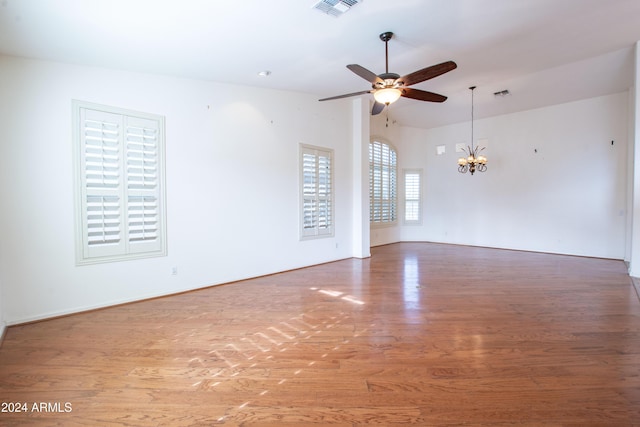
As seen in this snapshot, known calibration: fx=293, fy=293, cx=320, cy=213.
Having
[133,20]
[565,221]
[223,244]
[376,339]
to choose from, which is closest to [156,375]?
[376,339]

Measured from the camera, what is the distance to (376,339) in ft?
9.07

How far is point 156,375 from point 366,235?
5.06 m

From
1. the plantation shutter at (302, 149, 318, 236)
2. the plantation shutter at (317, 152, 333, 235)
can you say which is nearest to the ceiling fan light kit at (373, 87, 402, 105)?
the plantation shutter at (302, 149, 318, 236)

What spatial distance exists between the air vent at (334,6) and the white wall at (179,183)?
2.26 metres

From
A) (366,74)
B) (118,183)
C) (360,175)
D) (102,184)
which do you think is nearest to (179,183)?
(118,183)

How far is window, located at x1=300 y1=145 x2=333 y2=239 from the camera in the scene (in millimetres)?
5734

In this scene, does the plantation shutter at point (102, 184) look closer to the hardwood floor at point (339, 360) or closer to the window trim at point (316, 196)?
the hardwood floor at point (339, 360)

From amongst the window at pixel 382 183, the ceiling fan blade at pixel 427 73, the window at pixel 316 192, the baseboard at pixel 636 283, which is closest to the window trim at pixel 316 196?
the window at pixel 316 192

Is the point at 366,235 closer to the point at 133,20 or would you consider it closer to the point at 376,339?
the point at 376,339

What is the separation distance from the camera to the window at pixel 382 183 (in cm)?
809

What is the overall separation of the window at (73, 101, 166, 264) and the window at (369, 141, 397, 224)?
5.41m

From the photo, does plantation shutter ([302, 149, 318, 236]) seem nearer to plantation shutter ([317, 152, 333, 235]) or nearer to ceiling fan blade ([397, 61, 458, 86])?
plantation shutter ([317, 152, 333, 235])

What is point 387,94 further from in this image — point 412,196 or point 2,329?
point 412,196

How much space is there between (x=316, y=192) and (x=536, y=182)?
5558mm
